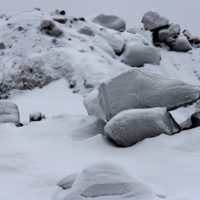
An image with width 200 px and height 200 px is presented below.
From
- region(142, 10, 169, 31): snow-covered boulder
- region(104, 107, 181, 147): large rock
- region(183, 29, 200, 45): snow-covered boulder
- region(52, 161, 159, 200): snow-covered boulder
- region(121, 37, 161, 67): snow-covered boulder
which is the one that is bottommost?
region(183, 29, 200, 45): snow-covered boulder

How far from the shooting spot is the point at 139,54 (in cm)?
1275

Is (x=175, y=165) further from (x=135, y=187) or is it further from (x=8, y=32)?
(x=8, y=32)

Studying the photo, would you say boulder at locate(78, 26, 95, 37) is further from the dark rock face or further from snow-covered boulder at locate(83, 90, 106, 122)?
snow-covered boulder at locate(83, 90, 106, 122)

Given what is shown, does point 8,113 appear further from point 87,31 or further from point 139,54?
point 87,31

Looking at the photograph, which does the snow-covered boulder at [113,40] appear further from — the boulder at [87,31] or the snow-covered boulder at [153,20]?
the snow-covered boulder at [153,20]

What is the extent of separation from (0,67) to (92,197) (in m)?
9.37

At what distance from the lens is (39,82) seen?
383 inches

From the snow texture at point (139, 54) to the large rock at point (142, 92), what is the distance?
8.26 meters

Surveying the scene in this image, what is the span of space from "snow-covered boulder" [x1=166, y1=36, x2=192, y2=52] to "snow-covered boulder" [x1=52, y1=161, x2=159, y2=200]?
14430mm

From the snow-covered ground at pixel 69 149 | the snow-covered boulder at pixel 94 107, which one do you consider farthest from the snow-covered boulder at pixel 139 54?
the snow-covered boulder at pixel 94 107

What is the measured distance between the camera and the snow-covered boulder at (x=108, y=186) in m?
2.01

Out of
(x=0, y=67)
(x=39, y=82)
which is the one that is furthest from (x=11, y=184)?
(x=0, y=67)

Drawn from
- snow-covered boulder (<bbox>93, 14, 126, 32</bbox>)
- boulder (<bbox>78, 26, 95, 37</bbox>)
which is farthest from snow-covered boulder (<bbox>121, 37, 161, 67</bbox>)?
snow-covered boulder (<bbox>93, 14, 126, 32</bbox>)

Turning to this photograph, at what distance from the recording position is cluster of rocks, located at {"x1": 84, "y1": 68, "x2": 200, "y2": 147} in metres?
3.69
